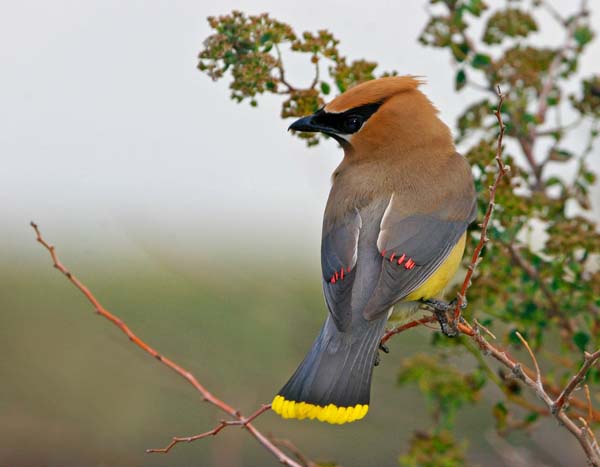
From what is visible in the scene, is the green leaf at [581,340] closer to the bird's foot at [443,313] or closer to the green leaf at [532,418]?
the green leaf at [532,418]

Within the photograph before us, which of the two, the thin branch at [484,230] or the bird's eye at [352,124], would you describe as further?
the bird's eye at [352,124]

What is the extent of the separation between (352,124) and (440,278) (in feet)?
2.40

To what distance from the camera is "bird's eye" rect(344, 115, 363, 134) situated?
434cm

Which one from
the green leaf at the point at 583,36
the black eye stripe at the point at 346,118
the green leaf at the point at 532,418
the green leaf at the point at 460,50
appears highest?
the green leaf at the point at 583,36

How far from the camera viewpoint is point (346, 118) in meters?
4.32

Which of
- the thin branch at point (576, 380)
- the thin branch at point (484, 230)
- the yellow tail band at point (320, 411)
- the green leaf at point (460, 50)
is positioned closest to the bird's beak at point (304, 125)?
the green leaf at point (460, 50)

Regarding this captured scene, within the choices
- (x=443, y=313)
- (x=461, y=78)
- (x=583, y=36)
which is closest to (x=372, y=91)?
(x=461, y=78)

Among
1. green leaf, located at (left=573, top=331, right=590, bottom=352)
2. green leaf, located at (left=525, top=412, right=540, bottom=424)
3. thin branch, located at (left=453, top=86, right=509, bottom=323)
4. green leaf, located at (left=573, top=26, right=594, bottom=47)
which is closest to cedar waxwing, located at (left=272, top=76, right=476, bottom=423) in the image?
thin branch, located at (left=453, top=86, right=509, bottom=323)

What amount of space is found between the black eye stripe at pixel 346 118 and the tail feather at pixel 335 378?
785 mm

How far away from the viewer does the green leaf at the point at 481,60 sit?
457 cm

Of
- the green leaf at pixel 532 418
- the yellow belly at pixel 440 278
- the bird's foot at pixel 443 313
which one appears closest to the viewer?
the bird's foot at pixel 443 313

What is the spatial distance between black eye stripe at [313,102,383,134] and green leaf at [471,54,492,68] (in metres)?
0.47

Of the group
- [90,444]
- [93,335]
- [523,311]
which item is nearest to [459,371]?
[523,311]

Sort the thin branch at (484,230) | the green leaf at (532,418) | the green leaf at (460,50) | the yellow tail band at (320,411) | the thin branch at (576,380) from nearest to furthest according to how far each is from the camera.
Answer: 1. the thin branch at (576,380)
2. the thin branch at (484,230)
3. the yellow tail band at (320,411)
4. the green leaf at (532,418)
5. the green leaf at (460,50)
